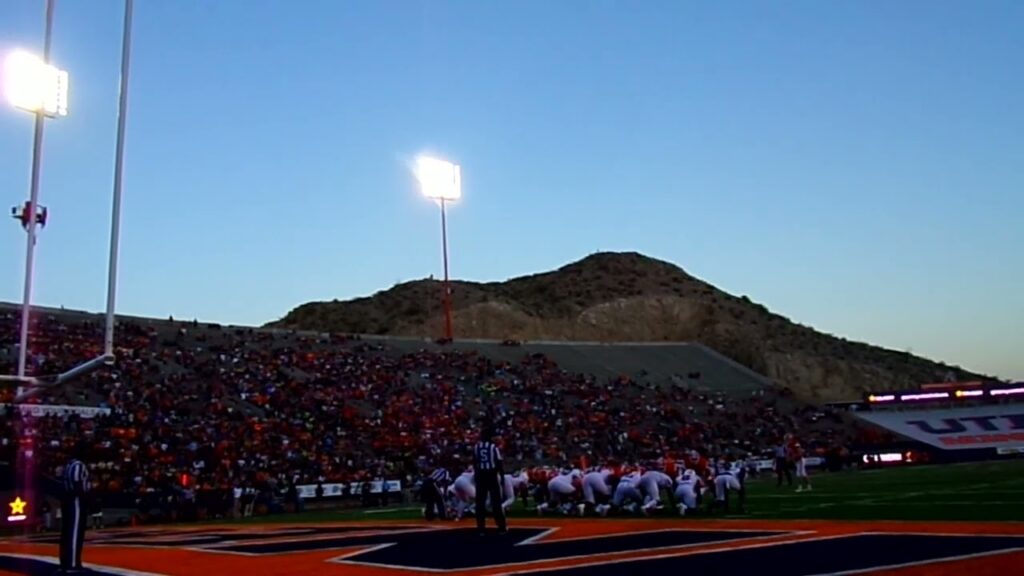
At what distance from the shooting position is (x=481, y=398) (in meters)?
46.2

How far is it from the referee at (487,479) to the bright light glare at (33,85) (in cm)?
694

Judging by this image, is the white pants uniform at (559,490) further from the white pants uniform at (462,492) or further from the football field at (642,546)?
the white pants uniform at (462,492)

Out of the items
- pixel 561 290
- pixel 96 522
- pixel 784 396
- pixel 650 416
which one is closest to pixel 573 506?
pixel 96 522

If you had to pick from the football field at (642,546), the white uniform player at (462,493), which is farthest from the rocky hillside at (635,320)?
the football field at (642,546)

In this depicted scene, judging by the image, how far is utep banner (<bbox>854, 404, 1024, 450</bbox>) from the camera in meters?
47.7

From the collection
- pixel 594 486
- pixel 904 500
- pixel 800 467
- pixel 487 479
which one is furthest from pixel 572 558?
pixel 800 467

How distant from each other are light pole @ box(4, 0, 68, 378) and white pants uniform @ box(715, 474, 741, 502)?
1142 cm

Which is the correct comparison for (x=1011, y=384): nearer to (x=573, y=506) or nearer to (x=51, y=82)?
(x=573, y=506)

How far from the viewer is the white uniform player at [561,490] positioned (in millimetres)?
19531

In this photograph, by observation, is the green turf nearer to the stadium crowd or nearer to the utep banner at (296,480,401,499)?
the utep banner at (296,480,401,499)

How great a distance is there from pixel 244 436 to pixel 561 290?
75.0m

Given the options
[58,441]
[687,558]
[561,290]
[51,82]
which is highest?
[561,290]

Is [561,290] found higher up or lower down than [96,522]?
higher up

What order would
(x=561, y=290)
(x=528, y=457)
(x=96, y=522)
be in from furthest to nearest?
(x=561, y=290) → (x=528, y=457) → (x=96, y=522)
